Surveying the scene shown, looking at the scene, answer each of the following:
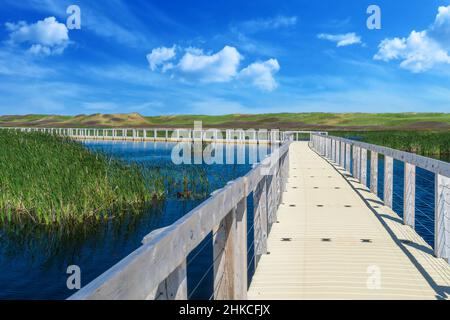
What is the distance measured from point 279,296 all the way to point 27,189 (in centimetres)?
1032

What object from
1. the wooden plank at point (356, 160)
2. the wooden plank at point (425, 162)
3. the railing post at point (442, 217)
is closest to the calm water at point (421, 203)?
the wooden plank at point (425, 162)

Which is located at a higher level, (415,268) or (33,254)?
(415,268)

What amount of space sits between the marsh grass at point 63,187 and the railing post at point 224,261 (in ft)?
30.0

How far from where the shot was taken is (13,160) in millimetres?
14922

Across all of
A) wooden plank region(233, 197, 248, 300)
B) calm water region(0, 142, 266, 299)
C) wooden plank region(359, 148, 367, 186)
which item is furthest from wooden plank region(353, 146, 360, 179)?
wooden plank region(233, 197, 248, 300)

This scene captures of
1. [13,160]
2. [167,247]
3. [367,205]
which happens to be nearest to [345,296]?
[167,247]

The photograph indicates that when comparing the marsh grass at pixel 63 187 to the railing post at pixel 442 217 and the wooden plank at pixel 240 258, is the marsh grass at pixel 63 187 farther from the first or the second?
the railing post at pixel 442 217

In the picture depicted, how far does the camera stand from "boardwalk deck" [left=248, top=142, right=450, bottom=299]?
4.91 metres

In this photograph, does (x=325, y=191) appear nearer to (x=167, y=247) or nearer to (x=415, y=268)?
(x=415, y=268)

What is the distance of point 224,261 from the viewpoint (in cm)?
395

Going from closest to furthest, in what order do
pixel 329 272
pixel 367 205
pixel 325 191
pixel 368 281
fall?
pixel 368 281 → pixel 329 272 → pixel 367 205 → pixel 325 191

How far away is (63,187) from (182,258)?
35.3 ft

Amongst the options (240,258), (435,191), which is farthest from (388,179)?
(240,258)

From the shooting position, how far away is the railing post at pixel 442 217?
581 centimetres
